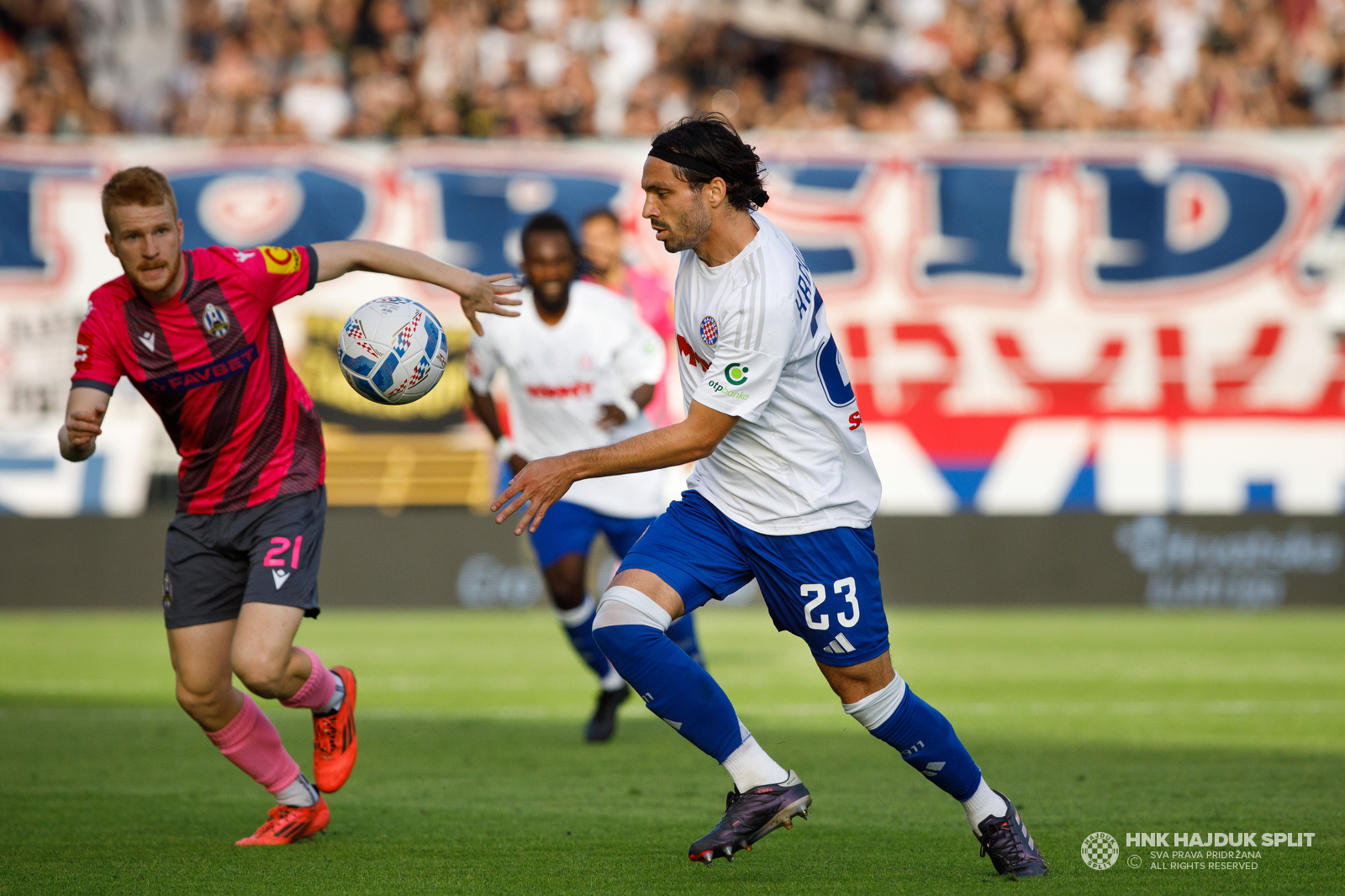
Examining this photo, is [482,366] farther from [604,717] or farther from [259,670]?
[259,670]

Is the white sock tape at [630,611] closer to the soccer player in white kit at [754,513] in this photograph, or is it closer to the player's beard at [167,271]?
the soccer player in white kit at [754,513]

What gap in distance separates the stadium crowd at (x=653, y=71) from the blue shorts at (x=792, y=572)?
12.7 metres

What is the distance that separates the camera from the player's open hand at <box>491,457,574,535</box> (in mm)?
4227

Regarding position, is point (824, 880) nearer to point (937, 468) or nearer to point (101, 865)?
point (101, 865)

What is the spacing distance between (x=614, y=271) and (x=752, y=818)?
565 cm

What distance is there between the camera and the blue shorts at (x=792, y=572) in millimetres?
4578

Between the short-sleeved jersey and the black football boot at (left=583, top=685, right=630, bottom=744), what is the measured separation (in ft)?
8.99

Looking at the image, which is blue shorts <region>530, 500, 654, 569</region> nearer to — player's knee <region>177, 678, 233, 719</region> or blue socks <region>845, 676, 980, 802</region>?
player's knee <region>177, 678, 233, 719</region>

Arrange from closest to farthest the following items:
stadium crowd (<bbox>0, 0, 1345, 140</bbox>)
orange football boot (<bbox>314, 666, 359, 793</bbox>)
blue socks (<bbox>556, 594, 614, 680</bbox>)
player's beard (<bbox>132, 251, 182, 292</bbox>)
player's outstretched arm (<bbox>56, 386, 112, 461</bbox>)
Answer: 1. player's outstretched arm (<bbox>56, 386, 112, 461</bbox>)
2. player's beard (<bbox>132, 251, 182, 292</bbox>)
3. orange football boot (<bbox>314, 666, 359, 793</bbox>)
4. blue socks (<bbox>556, 594, 614, 680</bbox>)
5. stadium crowd (<bbox>0, 0, 1345, 140</bbox>)

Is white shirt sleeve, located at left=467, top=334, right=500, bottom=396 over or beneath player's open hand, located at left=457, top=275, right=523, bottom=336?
beneath

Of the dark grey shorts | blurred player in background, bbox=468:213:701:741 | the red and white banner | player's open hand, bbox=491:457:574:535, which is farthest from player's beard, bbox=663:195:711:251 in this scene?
the red and white banner

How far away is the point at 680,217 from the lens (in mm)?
4523

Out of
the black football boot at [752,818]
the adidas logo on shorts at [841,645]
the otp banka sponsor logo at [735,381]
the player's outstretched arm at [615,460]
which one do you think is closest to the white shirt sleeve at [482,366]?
the player's outstretched arm at [615,460]

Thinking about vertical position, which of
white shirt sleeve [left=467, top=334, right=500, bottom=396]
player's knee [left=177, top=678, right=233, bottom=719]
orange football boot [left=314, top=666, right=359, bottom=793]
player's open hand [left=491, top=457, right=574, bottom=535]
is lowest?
orange football boot [left=314, top=666, right=359, bottom=793]
